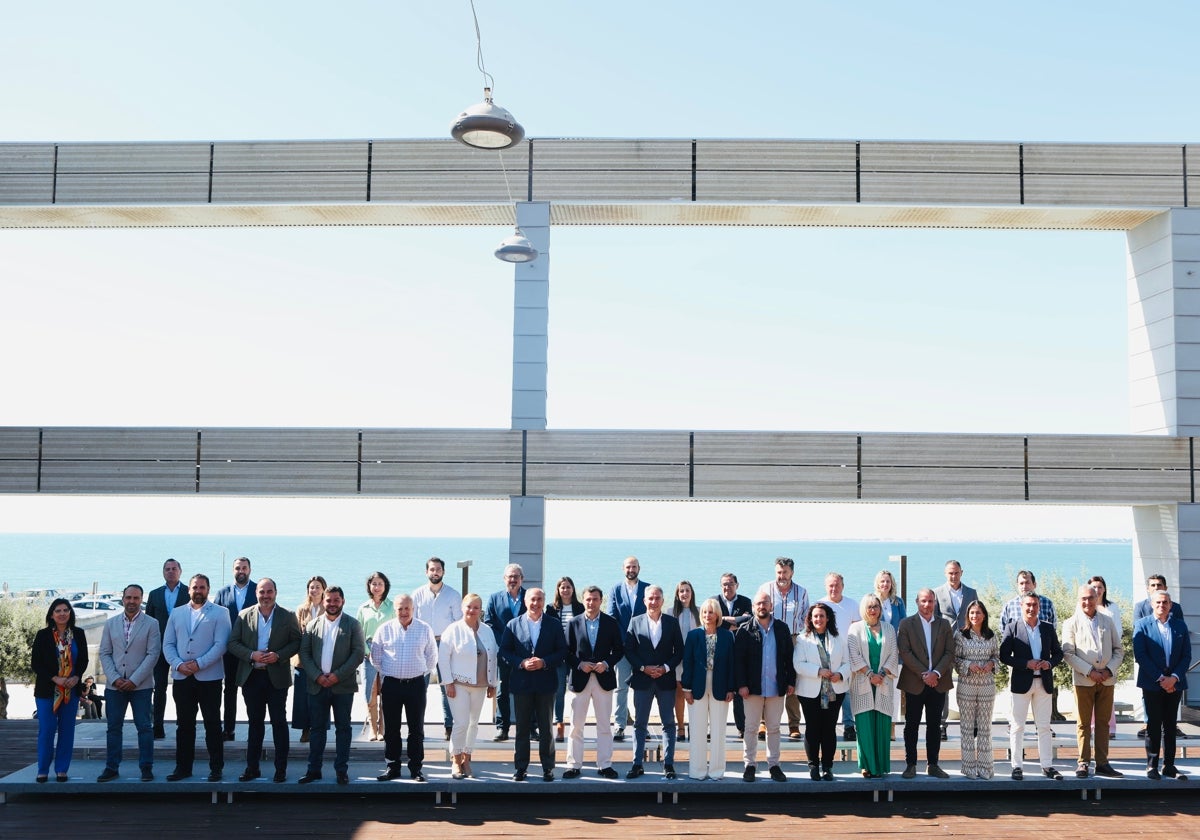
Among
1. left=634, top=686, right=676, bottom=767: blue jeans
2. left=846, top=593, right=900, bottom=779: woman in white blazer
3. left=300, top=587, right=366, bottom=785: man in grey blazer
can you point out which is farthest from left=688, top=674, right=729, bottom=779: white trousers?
left=300, top=587, right=366, bottom=785: man in grey blazer

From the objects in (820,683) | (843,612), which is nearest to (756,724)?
(820,683)

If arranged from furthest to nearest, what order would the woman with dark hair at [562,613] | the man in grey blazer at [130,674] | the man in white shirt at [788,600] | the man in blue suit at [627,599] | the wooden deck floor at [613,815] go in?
the man in blue suit at [627,599], the man in white shirt at [788,600], the woman with dark hair at [562,613], the man in grey blazer at [130,674], the wooden deck floor at [613,815]

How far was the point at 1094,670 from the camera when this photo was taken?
28.5 feet

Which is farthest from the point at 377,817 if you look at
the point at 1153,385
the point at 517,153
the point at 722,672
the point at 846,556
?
the point at 846,556

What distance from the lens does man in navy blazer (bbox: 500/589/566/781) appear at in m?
8.43

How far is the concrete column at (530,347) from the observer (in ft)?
39.8

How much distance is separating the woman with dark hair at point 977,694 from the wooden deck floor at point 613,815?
275mm

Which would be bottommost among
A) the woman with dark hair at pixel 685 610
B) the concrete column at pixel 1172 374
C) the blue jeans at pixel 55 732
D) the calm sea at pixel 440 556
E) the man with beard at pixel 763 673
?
the calm sea at pixel 440 556

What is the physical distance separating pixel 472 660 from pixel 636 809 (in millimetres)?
1753

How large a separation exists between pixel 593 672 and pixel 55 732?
4.36m

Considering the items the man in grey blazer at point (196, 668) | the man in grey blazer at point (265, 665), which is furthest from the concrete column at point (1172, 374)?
the man in grey blazer at point (196, 668)

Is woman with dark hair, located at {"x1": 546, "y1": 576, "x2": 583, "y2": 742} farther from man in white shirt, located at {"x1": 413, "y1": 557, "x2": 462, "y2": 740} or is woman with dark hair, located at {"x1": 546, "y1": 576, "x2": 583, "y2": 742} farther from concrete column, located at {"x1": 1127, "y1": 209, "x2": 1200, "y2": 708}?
concrete column, located at {"x1": 1127, "y1": 209, "x2": 1200, "y2": 708}

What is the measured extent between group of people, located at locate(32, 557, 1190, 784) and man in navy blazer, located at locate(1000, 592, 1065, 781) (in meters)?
0.02

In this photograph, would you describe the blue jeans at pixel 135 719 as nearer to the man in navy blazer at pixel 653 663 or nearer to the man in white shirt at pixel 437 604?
the man in white shirt at pixel 437 604
